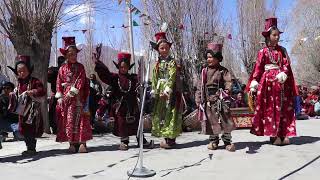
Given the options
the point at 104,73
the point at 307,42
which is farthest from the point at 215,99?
the point at 307,42

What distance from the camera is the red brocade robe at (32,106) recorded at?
6793 millimetres

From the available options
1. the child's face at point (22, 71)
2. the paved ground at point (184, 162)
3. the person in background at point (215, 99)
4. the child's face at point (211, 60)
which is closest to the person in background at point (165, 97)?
the paved ground at point (184, 162)

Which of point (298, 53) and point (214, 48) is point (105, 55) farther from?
point (214, 48)

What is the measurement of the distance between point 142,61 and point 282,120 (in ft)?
8.60

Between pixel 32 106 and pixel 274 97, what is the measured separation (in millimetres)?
3495

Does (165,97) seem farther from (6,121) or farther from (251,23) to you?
(251,23)

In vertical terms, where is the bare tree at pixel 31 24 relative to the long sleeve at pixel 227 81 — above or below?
above

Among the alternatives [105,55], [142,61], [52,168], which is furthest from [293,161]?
[105,55]

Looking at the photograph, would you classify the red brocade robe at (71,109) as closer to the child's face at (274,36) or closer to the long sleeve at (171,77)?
the long sleeve at (171,77)

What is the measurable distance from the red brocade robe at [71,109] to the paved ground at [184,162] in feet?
0.96

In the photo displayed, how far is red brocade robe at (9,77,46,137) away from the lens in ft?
22.3

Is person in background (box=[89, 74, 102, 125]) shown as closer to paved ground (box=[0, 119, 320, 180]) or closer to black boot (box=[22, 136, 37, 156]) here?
paved ground (box=[0, 119, 320, 180])

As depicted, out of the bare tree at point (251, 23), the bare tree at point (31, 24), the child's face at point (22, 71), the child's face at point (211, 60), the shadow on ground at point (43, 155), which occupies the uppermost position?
the bare tree at point (251, 23)

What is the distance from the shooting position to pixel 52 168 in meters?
5.98
